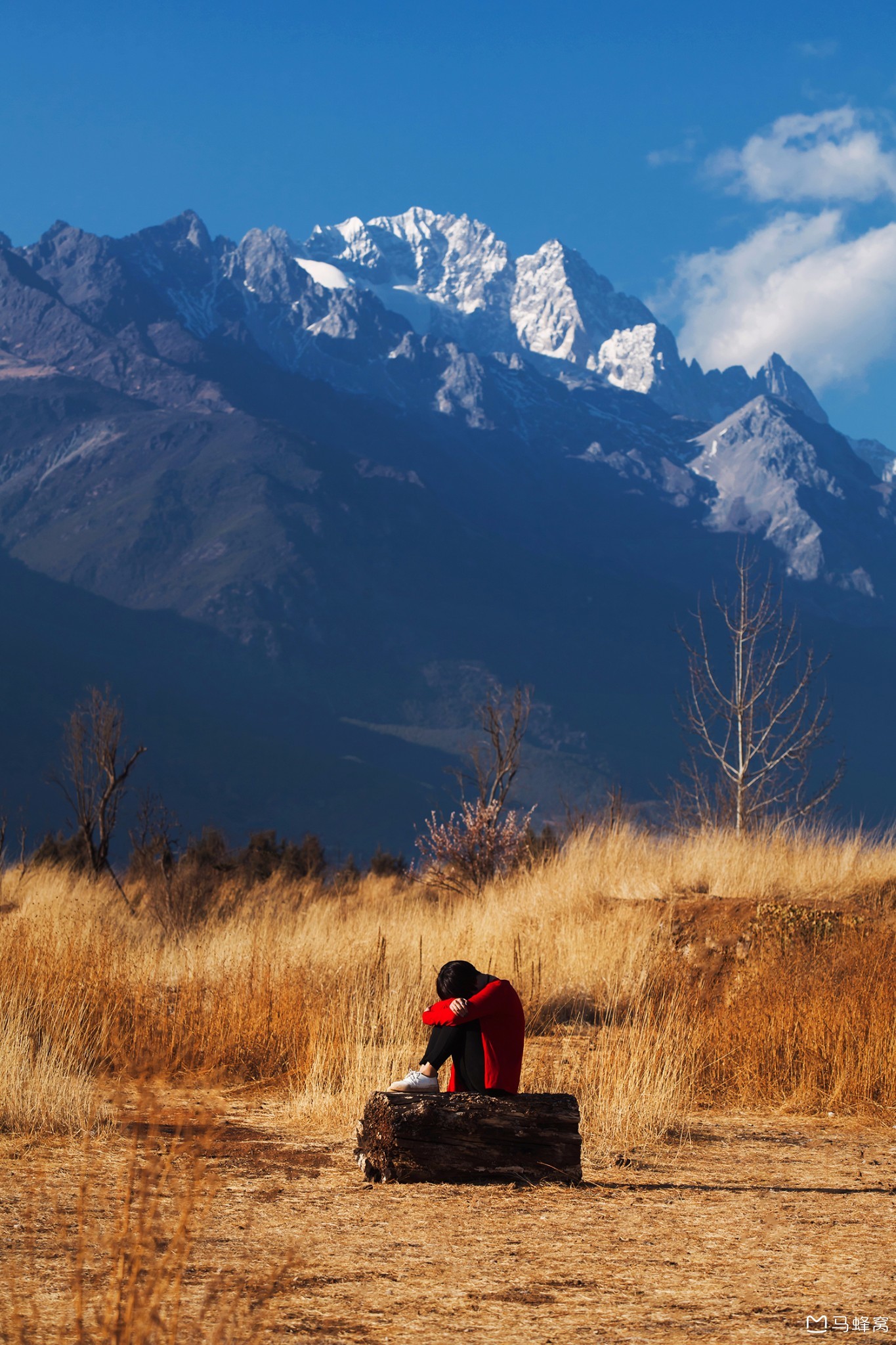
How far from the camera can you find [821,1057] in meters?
9.24

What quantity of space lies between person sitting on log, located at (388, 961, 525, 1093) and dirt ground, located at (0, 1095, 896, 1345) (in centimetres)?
51

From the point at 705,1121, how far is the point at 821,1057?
45.2 inches

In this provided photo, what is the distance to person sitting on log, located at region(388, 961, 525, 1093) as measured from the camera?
6438 millimetres

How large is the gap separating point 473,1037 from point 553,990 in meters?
6.06

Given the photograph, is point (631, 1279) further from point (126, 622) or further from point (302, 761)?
point (126, 622)

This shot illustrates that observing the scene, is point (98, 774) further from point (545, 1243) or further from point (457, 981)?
point (545, 1243)

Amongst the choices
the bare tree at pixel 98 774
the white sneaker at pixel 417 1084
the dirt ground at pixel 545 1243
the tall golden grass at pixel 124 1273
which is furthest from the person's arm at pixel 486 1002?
the bare tree at pixel 98 774

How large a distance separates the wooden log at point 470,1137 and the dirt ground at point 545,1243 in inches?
4.2

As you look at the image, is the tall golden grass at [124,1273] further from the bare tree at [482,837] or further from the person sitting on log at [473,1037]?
the bare tree at [482,837]

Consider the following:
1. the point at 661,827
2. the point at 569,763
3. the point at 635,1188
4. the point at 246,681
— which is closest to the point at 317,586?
the point at 246,681

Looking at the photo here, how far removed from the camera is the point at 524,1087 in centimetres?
865

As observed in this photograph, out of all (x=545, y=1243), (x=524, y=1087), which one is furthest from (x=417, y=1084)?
(x=524, y=1087)

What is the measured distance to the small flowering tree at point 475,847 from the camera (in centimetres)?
2133

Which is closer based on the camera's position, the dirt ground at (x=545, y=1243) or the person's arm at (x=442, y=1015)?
the dirt ground at (x=545, y=1243)
